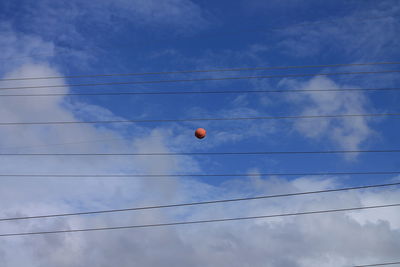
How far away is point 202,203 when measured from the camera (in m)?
17.7

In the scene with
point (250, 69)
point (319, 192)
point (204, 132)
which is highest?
point (250, 69)

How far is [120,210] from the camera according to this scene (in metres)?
18.5

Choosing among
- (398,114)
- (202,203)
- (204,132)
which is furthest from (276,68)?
(202,203)

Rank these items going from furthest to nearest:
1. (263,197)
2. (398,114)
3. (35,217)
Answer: (35,217), (263,197), (398,114)

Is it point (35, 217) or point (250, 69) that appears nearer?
point (250, 69)

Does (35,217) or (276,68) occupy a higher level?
(276,68)

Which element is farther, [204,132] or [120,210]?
[120,210]

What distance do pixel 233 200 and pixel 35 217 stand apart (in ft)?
32.0

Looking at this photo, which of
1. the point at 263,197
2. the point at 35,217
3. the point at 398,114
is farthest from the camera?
the point at 35,217

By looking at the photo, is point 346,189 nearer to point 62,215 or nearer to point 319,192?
point 319,192

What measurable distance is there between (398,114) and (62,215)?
16197mm

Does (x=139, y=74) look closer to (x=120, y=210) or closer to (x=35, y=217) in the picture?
(x=120, y=210)

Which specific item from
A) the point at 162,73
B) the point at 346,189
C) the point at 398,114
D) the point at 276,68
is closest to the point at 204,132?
the point at 162,73

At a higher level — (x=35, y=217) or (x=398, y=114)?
(x=398, y=114)
